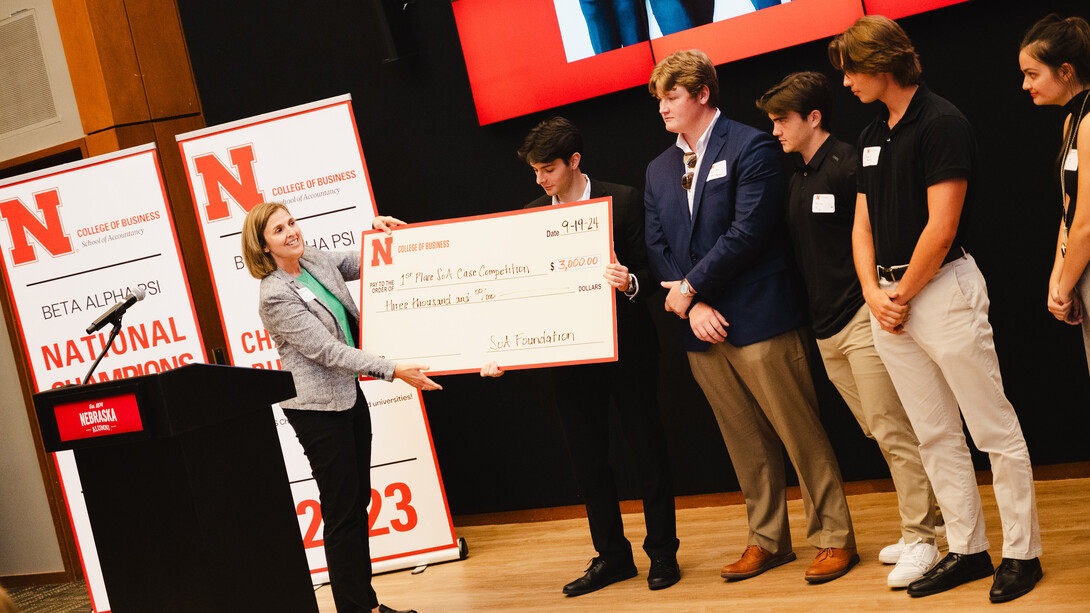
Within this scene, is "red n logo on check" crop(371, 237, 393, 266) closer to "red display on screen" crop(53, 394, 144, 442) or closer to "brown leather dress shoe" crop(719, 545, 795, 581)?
"red display on screen" crop(53, 394, 144, 442)

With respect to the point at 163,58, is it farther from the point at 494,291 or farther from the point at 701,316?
the point at 701,316

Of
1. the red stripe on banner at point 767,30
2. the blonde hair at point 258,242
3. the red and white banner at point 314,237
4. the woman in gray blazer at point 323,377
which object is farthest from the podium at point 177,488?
the red stripe on banner at point 767,30

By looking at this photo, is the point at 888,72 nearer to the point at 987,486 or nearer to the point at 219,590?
the point at 987,486

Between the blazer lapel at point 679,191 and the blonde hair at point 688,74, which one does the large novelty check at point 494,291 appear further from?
the blonde hair at point 688,74

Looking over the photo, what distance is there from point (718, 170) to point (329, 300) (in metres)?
1.54

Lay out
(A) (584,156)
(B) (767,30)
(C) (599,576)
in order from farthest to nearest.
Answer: (A) (584,156) < (B) (767,30) < (C) (599,576)

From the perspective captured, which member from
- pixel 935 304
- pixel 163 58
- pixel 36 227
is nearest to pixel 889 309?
pixel 935 304

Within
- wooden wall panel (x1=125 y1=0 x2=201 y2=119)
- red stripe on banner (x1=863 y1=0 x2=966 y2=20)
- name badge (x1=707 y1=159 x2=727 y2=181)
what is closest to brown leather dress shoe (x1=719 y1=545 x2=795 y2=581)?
name badge (x1=707 y1=159 x2=727 y2=181)

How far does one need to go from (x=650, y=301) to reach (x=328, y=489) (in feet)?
6.04

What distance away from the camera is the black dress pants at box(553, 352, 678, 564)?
3299 mm

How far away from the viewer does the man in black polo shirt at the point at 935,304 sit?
257 cm

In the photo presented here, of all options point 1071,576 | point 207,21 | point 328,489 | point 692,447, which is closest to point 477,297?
point 328,489

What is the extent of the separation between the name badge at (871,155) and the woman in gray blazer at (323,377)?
166 cm

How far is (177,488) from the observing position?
7.23ft
